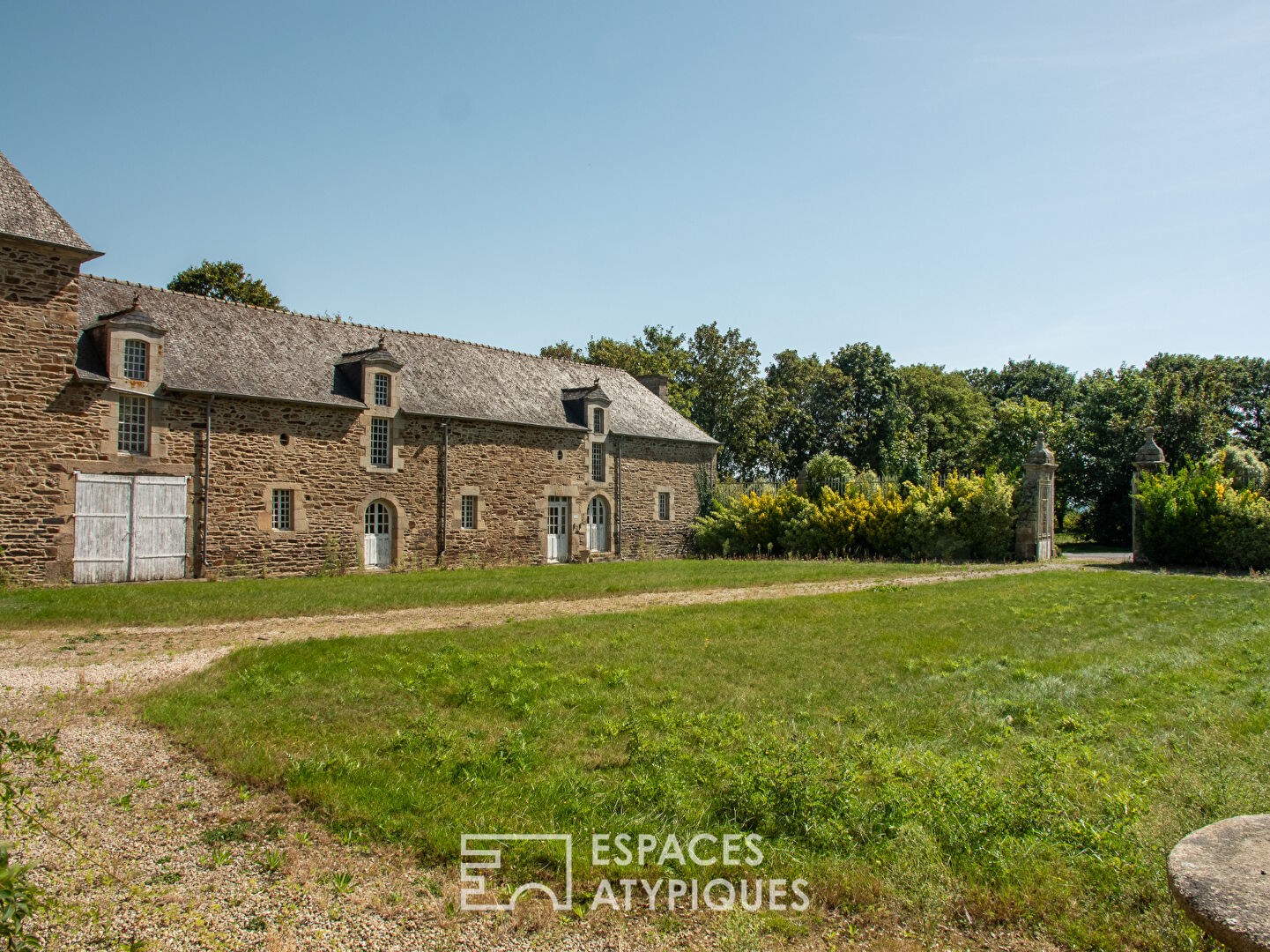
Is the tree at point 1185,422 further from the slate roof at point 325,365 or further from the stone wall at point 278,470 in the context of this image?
the stone wall at point 278,470

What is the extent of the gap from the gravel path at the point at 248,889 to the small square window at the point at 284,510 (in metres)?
14.0

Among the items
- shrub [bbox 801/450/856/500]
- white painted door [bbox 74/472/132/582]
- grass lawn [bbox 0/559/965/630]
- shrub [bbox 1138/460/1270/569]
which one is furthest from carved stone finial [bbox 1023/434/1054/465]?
white painted door [bbox 74/472/132/582]

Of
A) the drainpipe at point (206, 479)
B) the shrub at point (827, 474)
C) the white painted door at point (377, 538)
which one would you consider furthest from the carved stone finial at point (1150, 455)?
the drainpipe at point (206, 479)

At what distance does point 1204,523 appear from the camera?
19578 mm

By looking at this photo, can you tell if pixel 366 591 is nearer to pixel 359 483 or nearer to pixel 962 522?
pixel 359 483

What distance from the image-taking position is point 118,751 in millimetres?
5688

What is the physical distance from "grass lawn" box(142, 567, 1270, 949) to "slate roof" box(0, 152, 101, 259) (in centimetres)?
1144

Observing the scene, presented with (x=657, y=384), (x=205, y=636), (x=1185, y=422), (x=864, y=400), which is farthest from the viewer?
(x=864, y=400)

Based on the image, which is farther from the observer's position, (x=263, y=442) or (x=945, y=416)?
(x=945, y=416)

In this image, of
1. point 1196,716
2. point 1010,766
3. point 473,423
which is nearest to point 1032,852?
point 1010,766

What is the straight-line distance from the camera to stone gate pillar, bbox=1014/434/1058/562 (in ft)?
70.4

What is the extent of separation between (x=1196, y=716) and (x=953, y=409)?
4302cm

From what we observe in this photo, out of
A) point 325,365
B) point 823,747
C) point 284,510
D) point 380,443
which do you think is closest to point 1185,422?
point 380,443
